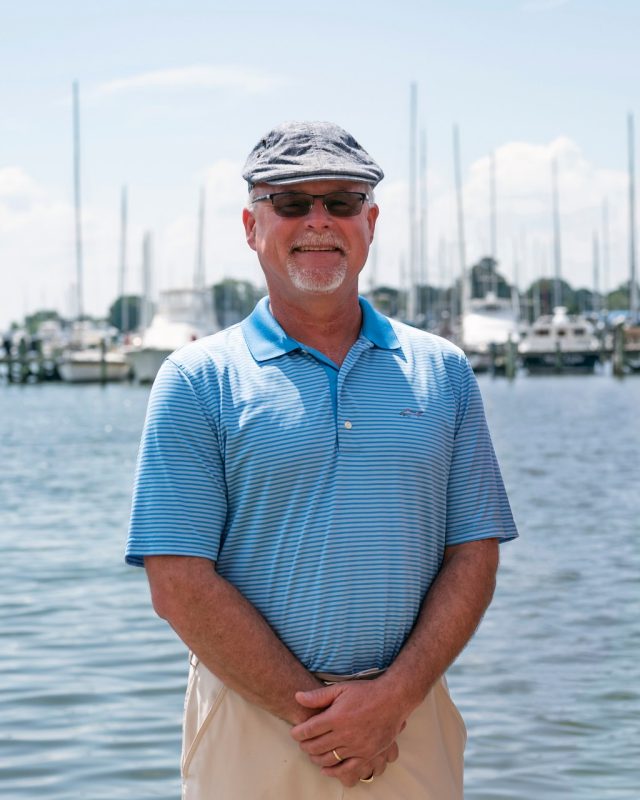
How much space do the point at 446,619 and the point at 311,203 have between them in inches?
41.1

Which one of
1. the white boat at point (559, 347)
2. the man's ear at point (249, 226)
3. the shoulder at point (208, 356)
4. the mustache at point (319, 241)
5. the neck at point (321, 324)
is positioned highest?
the man's ear at point (249, 226)

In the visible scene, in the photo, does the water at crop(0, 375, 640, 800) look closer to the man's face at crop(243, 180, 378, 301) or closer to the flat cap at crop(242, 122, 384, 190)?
the man's face at crop(243, 180, 378, 301)

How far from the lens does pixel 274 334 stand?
3.71 metres

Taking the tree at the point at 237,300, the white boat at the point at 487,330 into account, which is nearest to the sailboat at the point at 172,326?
the white boat at the point at 487,330

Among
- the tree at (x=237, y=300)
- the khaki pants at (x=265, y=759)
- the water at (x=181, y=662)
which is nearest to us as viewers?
the khaki pants at (x=265, y=759)

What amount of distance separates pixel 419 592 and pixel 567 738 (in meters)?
4.90

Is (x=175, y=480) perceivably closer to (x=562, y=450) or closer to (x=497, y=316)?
(x=562, y=450)

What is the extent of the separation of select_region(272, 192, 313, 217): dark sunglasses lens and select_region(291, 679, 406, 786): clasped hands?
1124 millimetres

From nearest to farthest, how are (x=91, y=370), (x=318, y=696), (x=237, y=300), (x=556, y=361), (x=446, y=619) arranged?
(x=318, y=696) < (x=446, y=619) < (x=556, y=361) < (x=91, y=370) < (x=237, y=300)

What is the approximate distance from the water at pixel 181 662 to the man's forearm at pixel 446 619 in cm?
377

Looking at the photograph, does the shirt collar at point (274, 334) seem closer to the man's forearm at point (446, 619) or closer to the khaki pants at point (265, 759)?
the man's forearm at point (446, 619)

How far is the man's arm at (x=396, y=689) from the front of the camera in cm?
344

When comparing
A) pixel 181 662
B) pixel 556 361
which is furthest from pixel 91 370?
pixel 181 662

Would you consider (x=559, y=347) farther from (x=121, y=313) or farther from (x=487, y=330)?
(x=121, y=313)
